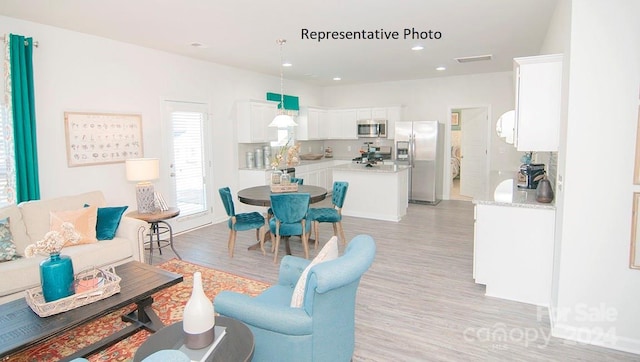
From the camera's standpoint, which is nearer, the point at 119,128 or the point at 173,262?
the point at 173,262

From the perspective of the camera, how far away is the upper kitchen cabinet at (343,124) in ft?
30.0

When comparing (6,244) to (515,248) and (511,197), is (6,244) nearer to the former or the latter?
(515,248)

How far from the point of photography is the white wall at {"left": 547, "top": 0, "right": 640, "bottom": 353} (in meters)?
2.50

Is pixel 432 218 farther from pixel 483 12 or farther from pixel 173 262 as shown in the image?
pixel 173 262

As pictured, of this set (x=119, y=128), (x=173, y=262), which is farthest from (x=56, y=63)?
(x=173, y=262)

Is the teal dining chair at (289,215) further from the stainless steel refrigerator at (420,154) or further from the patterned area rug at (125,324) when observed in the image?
the stainless steel refrigerator at (420,154)

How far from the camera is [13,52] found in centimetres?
381

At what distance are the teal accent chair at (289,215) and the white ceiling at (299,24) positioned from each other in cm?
196

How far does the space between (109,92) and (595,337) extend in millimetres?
5653

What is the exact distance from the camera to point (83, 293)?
2457 millimetres

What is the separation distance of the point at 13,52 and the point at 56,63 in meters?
0.48

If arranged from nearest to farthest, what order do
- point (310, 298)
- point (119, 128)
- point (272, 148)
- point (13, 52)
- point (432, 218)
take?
point (310, 298) → point (13, 52) → point (119, 128) → point (432, 218) → point (272, 148)

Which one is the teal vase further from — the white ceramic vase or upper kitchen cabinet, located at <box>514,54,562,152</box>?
upper kitchen cabinet, located at <box>514,54,562,152</box>

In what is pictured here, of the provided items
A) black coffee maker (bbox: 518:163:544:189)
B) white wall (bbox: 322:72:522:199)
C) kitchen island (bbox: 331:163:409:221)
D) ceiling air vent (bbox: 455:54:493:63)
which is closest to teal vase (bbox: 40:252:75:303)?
black coffee maker (bbox: 518:163:544:189)
